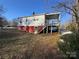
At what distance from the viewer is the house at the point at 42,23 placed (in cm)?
3731

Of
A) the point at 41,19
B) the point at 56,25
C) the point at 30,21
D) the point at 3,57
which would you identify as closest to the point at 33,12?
the point at 30,21

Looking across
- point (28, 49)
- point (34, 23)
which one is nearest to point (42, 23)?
point (34, 23)

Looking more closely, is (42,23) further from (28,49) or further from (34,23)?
(28,49)

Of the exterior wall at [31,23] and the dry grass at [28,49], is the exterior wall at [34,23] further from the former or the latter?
the dry grass at [28,49]

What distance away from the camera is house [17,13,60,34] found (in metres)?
37.3

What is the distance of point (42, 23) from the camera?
39125 millimetres

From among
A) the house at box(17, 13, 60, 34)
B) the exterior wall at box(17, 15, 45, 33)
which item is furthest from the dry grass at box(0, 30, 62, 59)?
the exterior wall at box(17, 15, 45, 33)

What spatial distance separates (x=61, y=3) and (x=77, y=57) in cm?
1102

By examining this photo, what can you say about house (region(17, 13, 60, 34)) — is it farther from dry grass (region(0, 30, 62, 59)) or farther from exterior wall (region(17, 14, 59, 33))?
dry grass (region(0, 30, 62, 59))

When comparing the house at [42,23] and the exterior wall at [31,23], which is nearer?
the house at [42,23]

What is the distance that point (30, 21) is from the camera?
42812mm

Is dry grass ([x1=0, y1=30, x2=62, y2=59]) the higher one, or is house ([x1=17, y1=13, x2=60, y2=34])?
house ([x1=17, y1=13, x2=60, y2=34])

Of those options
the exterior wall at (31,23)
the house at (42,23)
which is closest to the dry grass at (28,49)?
the house at (42,23)

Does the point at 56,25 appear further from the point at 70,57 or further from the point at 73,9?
the point at 70,57
